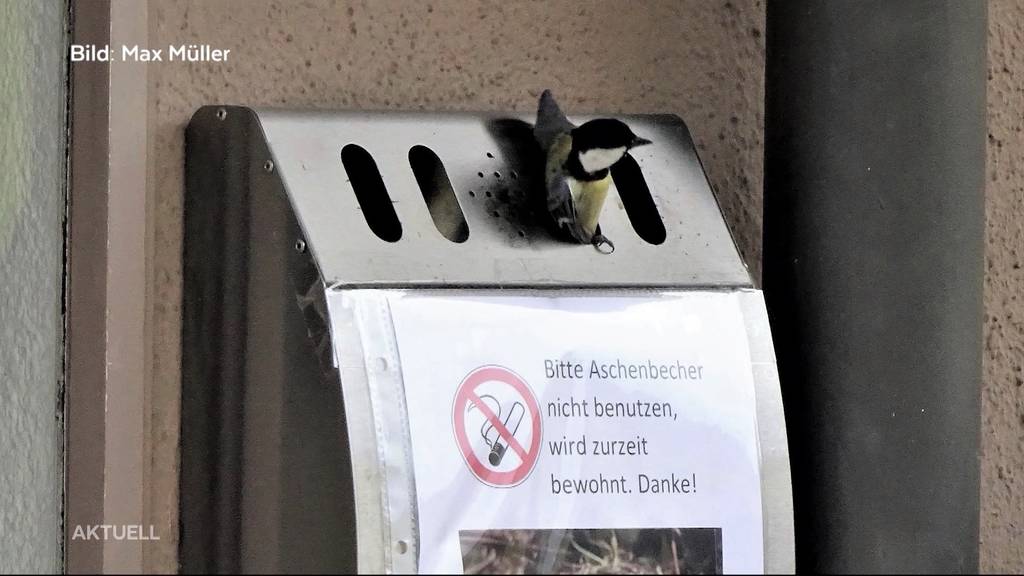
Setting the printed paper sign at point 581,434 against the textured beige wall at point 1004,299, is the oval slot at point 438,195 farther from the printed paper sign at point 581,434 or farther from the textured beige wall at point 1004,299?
the textured beige wall at point 1004,299

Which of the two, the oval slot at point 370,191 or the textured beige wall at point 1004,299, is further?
the textured beige wall at point 1004,299

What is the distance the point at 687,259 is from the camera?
100cm

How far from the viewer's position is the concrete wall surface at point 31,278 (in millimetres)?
1027

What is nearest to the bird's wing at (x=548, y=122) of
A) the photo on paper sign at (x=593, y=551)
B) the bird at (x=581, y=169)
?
the bird at (x=581, y=169)

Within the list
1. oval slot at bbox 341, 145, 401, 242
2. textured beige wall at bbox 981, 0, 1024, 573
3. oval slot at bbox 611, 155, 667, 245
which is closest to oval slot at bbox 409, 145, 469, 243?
oval slot at bbox 341, 145, 401, 242

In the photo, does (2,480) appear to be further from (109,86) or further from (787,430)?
(787,430)

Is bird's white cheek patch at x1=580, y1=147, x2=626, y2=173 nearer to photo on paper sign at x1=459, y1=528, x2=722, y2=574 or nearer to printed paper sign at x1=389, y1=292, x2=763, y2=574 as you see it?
printed paper sign at x1=389, y1=292, x2=763, y2=574

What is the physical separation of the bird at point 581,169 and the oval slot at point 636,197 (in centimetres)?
5

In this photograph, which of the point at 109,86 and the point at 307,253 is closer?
the point at 307,253

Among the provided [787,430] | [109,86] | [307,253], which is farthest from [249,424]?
[787,430]

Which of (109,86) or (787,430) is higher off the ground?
(109,86)

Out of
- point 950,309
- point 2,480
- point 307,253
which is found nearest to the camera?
point 307,253

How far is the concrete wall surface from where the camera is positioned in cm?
103

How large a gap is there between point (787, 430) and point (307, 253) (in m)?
0.43
